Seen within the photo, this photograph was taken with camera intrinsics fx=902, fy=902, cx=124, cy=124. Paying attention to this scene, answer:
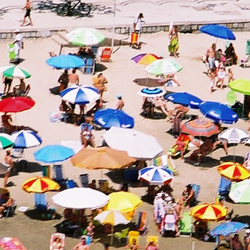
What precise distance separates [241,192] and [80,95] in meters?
7.21

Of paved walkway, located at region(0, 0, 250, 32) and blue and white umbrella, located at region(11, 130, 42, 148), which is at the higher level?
blue and white umbrella, located at region(11, 130, 42, 148)

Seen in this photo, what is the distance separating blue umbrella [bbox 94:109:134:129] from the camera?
25.2 meters

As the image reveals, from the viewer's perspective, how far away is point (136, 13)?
3947 cm

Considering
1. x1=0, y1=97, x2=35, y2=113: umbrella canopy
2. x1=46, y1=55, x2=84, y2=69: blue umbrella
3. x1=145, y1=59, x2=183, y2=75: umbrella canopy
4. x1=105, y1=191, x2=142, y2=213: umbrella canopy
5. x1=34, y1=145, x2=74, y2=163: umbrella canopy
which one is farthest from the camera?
x1=46, y1=55, x2=84, y2=69: blue umbrella

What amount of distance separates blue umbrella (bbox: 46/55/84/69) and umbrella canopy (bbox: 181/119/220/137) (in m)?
5.77

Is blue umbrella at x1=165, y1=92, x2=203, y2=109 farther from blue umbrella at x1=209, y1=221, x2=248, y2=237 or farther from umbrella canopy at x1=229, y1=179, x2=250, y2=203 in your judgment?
blue umbrella at x1=209, y1=221, x2=248, y2=237

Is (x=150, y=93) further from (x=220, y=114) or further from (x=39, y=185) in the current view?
(x=39, y=185)

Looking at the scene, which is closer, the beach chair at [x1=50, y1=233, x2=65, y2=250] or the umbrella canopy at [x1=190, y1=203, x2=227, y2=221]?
the beach chair at [x1=50, y1=233, x2=65, y2=250]

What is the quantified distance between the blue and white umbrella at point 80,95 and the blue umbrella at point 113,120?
1.20m

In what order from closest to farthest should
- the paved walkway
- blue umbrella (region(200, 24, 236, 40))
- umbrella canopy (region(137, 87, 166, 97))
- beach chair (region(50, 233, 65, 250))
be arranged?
1. beach chair (region(50, 233, 65, 250))
2. umbrella canopy (region(137, 87, 166, 97))
3. blue umbrella (region(200, 24, 236, 40))
4. the paved walkway

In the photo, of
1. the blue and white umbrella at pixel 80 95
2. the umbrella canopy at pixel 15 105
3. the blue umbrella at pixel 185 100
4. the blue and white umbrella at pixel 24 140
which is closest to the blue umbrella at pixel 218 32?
the blue umbrella at pixel 185 100

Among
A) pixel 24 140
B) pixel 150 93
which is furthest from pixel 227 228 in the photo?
pixel 150 93

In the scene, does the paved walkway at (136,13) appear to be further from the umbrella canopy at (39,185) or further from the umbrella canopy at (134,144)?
the umbrella canopy at (39,185)

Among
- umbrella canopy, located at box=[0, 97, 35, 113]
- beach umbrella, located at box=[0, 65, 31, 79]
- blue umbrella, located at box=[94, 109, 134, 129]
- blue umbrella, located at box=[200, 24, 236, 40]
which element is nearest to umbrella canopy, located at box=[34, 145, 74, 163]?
blue umbrella, located at box=[94, 109, 134, 129]
